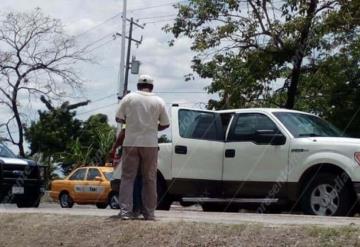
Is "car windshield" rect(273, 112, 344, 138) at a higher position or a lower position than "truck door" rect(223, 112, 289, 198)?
higher

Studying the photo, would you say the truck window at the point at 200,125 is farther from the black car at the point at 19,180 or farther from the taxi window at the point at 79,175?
the taxi window at the point at 79,175

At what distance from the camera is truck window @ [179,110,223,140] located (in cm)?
1091

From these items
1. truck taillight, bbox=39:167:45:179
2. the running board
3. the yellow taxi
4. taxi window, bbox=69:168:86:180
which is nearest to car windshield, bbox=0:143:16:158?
truck taillight, bbox=39:167:45:179

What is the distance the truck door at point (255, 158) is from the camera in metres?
10.0

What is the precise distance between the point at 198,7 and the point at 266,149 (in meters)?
8.84

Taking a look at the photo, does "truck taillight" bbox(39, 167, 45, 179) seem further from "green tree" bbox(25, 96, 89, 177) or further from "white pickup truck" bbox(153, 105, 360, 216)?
"green tree" bbox(25, 96, 89, 177)

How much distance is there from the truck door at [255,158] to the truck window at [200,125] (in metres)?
0.28

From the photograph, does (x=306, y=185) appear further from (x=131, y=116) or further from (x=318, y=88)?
(x=318, y=88)

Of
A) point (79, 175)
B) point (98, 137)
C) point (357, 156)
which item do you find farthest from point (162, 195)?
point (98, 137)

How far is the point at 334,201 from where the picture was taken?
9367 millimetres

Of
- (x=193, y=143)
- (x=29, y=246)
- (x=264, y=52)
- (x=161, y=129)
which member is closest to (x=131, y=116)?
(x=161, y=129)

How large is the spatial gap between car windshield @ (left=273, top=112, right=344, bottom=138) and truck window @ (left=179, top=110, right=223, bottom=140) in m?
1.07

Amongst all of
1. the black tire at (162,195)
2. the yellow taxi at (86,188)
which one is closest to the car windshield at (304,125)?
the black tire at (162,195)

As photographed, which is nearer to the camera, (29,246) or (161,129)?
(29,246)
